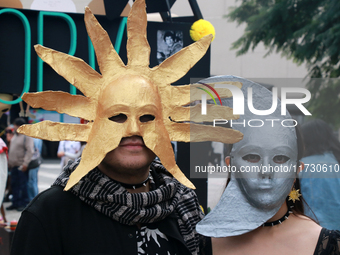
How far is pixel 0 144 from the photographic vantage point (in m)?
2.70

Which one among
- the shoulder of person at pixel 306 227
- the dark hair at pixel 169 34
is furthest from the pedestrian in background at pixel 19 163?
the shoulder of person at pixel 306 227

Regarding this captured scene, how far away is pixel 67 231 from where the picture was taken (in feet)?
5.07

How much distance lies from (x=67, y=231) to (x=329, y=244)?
1111 mm

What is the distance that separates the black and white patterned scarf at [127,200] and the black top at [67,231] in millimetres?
43

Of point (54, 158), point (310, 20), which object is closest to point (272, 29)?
point (310, 20)

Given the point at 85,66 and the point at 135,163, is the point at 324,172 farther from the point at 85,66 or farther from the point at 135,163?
the point at 85,66

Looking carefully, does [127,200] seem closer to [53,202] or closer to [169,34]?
[53,202]

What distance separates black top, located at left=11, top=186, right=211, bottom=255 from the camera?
1.48m

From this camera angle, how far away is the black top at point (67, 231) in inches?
58.3

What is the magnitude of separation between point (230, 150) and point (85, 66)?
793mm

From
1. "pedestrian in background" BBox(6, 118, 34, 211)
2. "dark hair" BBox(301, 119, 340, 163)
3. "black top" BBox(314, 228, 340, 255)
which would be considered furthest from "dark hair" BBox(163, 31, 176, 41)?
"pedestrian in background" BBox(6, 118, 34, 211)

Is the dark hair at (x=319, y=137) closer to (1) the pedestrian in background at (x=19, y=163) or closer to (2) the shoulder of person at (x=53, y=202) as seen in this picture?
(2) the shoulder of person at (x=53, y=202)

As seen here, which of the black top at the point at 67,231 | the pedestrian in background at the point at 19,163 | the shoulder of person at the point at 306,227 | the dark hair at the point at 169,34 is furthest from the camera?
the pedestrian in background at the point at 19,163

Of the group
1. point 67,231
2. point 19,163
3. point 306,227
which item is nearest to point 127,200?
point 67,231
